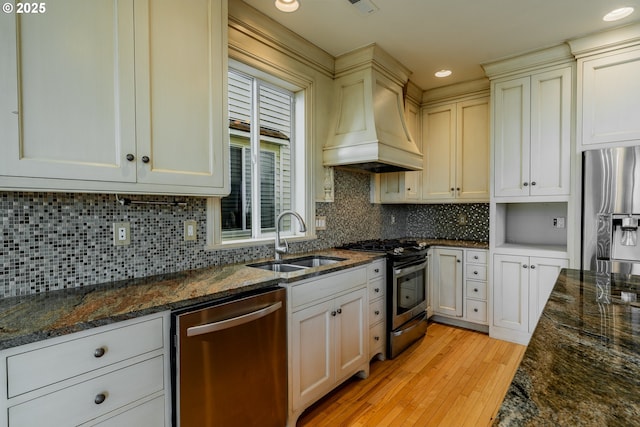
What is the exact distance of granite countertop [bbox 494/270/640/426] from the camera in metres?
0.58

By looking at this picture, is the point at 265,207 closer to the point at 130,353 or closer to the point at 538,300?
the point at 130,353

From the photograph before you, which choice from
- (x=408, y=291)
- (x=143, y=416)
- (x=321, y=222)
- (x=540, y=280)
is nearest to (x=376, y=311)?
(x=408, y=291)

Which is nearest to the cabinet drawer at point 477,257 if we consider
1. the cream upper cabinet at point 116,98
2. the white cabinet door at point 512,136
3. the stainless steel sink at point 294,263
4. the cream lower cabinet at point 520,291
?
the cream lower cabinet at point 520,291

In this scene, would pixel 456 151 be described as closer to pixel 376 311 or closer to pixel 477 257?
pixel 477 257

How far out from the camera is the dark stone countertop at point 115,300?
3.43 ft

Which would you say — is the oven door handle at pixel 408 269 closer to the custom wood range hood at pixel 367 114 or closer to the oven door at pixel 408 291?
the oven door at pixel 408 291

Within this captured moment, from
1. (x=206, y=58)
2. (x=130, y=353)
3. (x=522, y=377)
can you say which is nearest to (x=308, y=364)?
(x=130, y=353)

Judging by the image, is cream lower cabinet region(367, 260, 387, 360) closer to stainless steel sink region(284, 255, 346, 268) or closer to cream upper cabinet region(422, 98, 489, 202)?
stainless steel sink region(284, 255, 346, 268)

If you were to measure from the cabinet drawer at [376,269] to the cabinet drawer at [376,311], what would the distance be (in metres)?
0.22

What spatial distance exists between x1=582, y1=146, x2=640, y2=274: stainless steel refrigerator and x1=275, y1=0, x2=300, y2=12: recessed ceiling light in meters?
2.55

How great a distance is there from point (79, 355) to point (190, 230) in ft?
3.10

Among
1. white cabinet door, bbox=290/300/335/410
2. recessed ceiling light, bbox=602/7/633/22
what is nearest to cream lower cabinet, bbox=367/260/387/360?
white cabinet door, bbox=290/300/335/410

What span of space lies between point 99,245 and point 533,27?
334cm

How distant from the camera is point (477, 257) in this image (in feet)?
10.7
